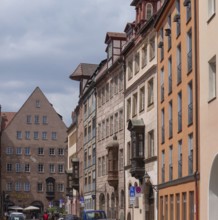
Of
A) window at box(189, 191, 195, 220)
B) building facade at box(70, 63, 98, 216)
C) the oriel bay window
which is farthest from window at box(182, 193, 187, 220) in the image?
building facade at box(70, 63, 98, 216)

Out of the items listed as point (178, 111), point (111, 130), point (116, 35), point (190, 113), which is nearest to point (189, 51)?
point (190, 113)

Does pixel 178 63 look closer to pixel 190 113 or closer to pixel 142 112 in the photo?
pixel 190 113

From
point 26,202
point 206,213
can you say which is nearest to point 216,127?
point 206,213

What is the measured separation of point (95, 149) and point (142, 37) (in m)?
23.3

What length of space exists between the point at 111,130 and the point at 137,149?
12.9 m

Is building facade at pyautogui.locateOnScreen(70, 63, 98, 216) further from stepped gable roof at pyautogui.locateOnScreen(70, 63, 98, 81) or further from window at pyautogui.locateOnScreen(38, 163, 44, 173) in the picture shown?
window at pyautogui.locateOnScreen(38, 163, 44, 173)

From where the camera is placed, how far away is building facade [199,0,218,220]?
2883cm

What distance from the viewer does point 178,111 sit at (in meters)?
38.7

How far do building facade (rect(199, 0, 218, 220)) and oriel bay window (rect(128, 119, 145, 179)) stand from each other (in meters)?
17.2

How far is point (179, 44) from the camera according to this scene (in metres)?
38.8

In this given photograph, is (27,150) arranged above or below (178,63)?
below

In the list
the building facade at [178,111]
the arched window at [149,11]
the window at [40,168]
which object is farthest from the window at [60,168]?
the building facade at [178,111]

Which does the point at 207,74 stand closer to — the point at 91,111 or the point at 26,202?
the point at 91,111

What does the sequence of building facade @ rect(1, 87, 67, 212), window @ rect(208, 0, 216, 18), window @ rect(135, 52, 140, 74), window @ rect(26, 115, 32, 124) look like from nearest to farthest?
1. window @ rect(208, 0, 216, 18)
2. window @ rect(135, 52, 140, 74)
3. building facade @ rect(1, 87, 67, 212)
4. window @ rect(26, 115, 32, 124)
